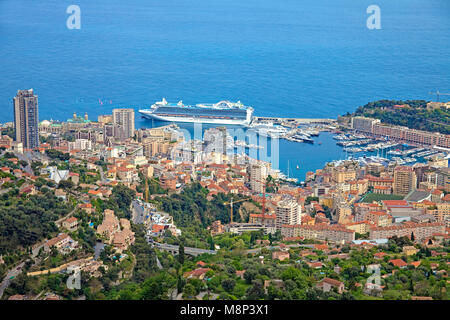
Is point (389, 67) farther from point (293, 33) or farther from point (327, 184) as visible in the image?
point (327, 184)

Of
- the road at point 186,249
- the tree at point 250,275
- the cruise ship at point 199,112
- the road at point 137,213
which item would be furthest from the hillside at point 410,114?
the tree at point 250,275

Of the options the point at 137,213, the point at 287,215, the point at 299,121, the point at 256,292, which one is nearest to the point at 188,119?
the point at 299,121

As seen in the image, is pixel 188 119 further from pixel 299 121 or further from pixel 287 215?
pixel 287 215

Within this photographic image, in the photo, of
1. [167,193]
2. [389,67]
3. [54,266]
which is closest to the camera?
[54,266]

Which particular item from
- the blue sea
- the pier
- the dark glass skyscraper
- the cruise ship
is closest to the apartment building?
the blue sea

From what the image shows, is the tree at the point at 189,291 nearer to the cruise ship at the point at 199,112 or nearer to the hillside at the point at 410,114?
the hillside at the point at 410,114

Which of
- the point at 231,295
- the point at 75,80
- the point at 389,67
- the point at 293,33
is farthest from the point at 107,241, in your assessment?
the point at 293,33
